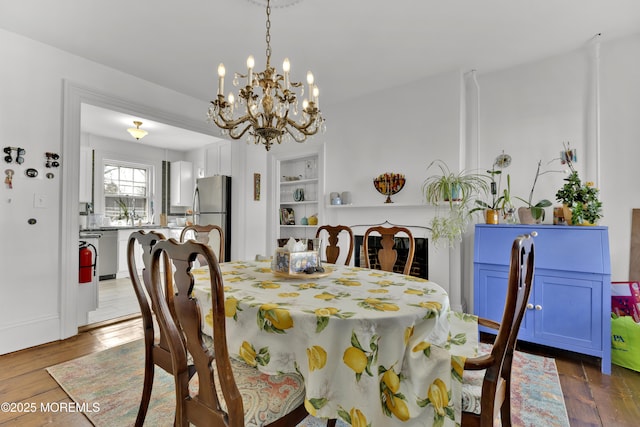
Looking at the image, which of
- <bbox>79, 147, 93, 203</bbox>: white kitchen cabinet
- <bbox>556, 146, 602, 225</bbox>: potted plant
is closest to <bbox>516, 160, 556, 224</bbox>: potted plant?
<bbox>556, 146, 602, 225</bbox>: potted plant

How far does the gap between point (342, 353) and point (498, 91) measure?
3188 mm

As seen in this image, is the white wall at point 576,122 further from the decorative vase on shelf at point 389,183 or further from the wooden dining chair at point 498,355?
the wooden dining chair at point 498,355

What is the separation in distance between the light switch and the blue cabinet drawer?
12.4 feet

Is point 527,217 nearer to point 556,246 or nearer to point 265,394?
point 556,246

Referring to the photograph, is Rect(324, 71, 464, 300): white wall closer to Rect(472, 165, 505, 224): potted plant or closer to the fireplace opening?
the fireplace opening

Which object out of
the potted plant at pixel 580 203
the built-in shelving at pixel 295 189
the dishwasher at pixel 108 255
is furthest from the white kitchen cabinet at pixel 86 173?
the potted plant at pixel 580 203

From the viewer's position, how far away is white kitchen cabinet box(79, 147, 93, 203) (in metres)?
5.07

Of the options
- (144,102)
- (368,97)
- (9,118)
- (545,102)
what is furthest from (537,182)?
(9,118)

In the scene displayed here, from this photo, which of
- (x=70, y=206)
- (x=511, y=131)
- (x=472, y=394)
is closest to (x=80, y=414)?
(x=70, y=206)

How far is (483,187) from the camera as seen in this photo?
2.95m

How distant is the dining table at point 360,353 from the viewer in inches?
39.1

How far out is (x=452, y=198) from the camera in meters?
2.92

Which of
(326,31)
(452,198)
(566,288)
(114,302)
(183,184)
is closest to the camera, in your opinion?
(566,288)

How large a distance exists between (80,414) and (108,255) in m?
4.09
